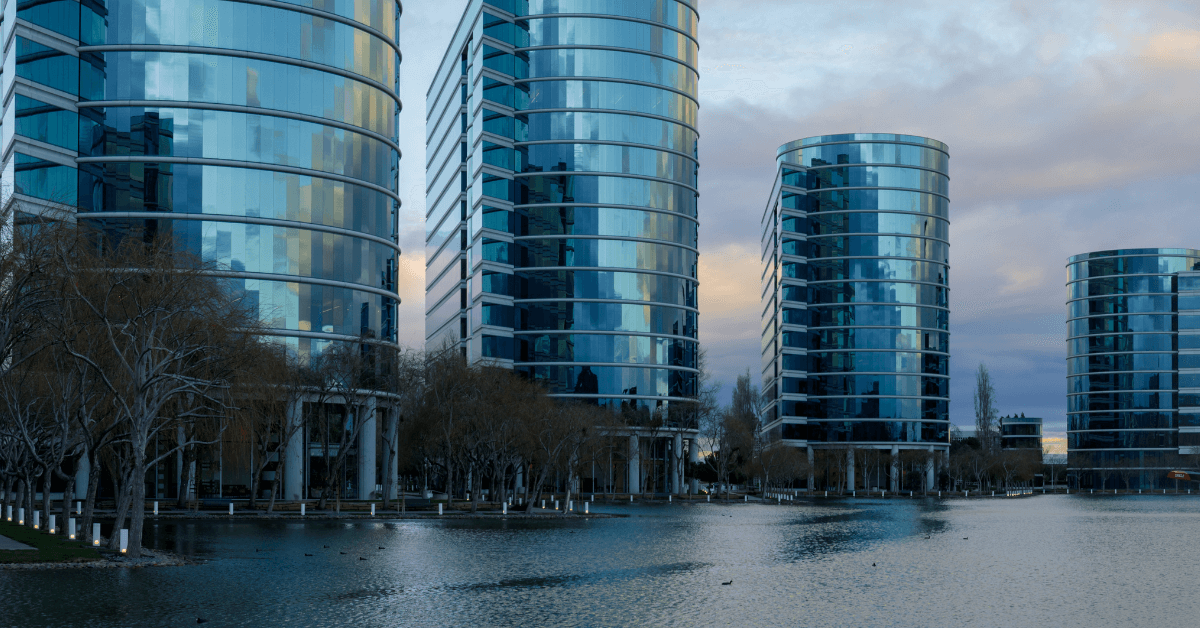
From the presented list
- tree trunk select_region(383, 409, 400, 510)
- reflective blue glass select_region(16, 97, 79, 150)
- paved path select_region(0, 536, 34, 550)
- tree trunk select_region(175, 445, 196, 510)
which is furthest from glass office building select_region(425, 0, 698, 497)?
paved path select_region(0, 536, 34, 550)

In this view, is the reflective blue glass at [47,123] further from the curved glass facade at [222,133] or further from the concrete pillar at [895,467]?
the concrete pillar at [895,467]

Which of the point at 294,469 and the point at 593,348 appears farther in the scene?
the point at 593,348

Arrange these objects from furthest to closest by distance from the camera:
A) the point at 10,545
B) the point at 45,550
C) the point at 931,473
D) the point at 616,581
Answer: the point at 931,473, the point at 10,545, the point at 45,550, the point at 616,581

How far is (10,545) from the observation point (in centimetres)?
3819

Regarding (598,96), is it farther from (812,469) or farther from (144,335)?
(144,335)

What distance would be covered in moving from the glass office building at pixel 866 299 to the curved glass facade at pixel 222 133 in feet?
354

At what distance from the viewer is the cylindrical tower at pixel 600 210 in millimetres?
135375

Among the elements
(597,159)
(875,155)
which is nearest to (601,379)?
(597,159)

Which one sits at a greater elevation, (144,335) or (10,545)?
(144,335)

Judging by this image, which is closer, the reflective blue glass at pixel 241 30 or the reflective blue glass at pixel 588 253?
the reflective blue glass at pixel 241 30

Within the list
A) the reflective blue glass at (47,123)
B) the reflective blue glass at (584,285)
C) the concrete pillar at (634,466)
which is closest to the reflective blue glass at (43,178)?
the reflective blue glass at (47,123)

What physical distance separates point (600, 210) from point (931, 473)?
267 feet

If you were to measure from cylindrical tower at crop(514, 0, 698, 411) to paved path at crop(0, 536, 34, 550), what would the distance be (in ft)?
309

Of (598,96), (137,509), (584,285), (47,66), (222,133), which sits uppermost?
(598,96)
